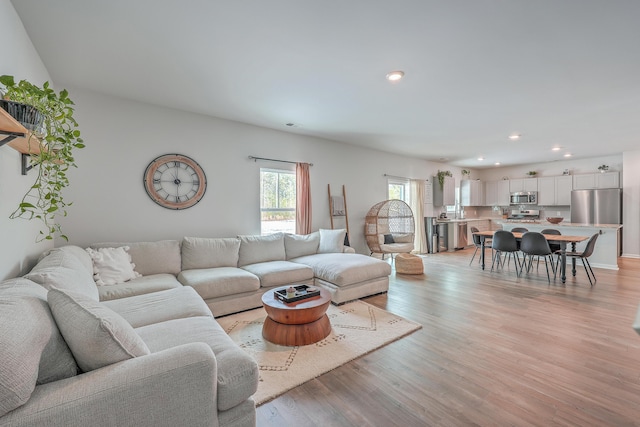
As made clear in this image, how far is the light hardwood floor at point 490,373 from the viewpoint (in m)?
1.71

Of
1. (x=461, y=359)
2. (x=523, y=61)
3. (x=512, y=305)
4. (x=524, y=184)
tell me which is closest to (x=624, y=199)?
(x=524, y=184)

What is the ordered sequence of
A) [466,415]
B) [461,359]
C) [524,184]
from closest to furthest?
[466,415] → [461,359] → [524,184]

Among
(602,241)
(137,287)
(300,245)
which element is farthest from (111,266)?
A: (602,241)

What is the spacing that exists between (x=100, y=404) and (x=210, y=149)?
140 inches

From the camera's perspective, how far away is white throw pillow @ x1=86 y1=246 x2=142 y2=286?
280cm

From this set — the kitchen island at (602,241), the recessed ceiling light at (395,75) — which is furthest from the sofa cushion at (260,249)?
the kitchen island at (602,241)

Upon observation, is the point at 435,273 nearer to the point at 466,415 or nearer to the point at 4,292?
the point at 466,415

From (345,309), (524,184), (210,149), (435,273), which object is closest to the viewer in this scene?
(345,309)

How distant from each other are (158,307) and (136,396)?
1.23 metres

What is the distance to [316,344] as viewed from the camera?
2.57 m

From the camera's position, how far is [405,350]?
2475mm

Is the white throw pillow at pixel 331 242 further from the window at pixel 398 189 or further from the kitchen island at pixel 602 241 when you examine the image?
the kitchen island at pixel 602 241

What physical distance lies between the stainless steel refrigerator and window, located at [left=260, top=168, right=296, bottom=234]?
23.8 feet

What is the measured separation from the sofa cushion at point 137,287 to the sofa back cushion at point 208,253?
45 cm
